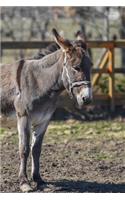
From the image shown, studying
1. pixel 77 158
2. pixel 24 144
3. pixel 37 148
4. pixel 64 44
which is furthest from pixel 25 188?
pixel 77 158

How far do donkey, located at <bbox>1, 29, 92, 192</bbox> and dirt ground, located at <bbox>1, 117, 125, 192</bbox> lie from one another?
39 cm

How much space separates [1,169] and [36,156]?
29.6 inches

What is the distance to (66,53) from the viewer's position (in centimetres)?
543

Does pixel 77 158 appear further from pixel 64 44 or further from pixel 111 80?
pixel 111 80

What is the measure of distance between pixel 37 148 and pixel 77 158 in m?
1.38

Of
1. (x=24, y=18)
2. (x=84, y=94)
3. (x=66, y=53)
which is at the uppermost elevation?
(x=24, y=18)

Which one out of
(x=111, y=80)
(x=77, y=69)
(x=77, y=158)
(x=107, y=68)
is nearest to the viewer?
(x=77, y=69)

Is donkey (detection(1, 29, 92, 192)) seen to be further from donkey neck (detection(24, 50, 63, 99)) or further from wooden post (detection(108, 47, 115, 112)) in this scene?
wooden post (detection(108, 47, 115, 112))

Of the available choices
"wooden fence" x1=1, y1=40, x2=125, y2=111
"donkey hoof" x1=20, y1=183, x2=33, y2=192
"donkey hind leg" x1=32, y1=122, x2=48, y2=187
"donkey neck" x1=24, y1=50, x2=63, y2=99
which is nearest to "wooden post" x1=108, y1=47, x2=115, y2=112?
"wooden fence" x1=1, y1=40, x2=125, y2=111

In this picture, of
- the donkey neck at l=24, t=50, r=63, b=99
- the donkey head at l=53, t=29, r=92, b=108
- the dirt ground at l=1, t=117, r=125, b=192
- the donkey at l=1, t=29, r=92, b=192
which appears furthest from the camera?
the dirt ground at l=1, t=117, r=125, b=192

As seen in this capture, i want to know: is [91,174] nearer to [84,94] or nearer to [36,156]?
[36,156]

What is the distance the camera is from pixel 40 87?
574cm

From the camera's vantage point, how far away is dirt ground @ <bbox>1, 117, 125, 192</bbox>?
19.4 feet

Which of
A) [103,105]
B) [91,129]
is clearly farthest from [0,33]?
[91,129]
